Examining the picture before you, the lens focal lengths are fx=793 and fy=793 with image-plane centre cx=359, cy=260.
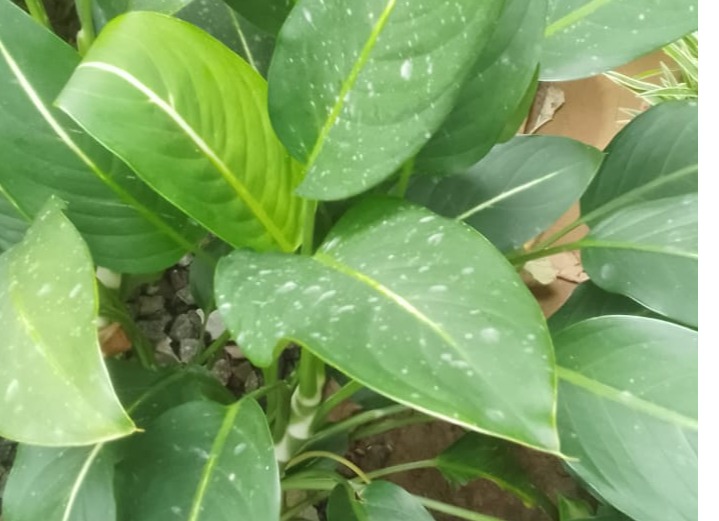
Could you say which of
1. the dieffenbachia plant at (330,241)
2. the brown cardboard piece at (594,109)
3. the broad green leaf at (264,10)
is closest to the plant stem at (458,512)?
the dieffenbachia plant at (330,241)

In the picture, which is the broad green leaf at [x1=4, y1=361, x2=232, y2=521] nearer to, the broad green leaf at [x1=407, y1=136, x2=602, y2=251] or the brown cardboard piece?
the broad green leaf at [x1=407, y1=136, x2=602, y2=251]

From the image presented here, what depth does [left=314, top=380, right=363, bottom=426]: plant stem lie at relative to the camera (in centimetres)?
70

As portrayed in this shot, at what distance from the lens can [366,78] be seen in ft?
1.65

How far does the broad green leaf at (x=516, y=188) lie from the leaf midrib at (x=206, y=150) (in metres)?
0.21

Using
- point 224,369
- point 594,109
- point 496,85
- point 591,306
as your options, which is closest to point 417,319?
point 496,85

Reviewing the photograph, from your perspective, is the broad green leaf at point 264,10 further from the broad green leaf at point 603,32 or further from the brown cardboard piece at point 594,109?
the brown cardboard piece at point 594,109

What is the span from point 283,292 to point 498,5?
8.5 inches

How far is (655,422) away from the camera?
55cm

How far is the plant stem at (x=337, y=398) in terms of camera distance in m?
0.70

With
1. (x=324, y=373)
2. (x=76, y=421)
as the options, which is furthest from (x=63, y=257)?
(x=324, y=373)

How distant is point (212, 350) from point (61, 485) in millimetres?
327

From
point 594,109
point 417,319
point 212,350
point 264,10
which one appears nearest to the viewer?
point 417,319

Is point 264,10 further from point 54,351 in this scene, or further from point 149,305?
point 149,305

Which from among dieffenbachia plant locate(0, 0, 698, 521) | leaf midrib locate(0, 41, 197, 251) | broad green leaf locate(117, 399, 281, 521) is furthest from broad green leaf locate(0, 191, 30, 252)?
broad green leaf locate(117, 399, 281, 521)
